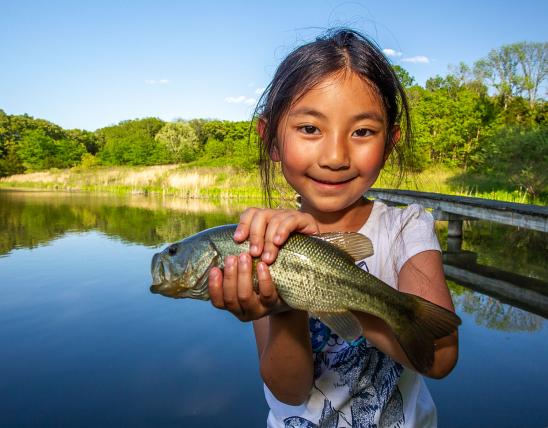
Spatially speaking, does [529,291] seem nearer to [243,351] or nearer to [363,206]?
[243,351]

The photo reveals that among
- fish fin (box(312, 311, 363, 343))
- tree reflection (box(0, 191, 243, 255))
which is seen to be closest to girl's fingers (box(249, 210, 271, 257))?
fish fin (box(312, 311, 363, 343))

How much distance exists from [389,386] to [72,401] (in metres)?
3.65

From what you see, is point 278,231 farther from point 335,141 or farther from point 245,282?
point 335,141

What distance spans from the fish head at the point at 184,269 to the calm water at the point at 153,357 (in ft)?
9.38

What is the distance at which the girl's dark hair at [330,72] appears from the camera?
202cm

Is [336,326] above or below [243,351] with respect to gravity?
above

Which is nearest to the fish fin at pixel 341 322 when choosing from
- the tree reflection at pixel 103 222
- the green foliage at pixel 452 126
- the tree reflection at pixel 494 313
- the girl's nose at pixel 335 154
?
the girl's nose at pixel 335 154

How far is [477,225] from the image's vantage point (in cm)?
1588

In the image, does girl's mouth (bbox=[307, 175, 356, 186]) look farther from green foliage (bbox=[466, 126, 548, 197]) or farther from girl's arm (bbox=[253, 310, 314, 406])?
green foliage (bbox=[466, 126, 548, 197])

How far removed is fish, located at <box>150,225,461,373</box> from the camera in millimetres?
1514

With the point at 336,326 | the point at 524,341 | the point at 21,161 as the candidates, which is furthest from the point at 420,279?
the point at 21,161

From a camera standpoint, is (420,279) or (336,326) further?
(420,279)

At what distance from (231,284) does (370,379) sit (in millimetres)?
846

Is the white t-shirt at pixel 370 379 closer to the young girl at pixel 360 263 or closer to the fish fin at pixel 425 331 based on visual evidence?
the young girl at pixel 360 263
